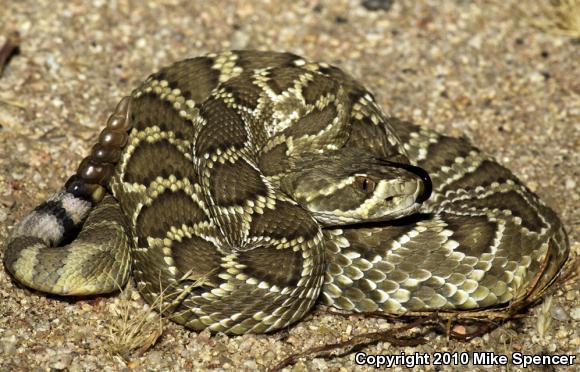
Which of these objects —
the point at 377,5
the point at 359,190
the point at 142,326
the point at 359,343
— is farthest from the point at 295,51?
the point at 142,326

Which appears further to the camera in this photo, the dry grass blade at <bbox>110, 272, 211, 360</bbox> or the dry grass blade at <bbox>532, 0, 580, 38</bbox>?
the dry grass blade at <bbox>532, 0, 580, 38</bbox>

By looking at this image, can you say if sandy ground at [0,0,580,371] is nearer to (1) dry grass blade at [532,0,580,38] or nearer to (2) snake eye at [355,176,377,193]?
(1) dry grass blade at [532,0,580,38]

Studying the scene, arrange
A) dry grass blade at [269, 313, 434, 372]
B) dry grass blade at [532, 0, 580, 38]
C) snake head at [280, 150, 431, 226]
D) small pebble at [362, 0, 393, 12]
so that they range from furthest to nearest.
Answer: small pebble at [362, 0, 393, 12]
dry grass blade at [532, 0, 580, 38]
snake head at [280, 150, 431, 226]
dry grass blade at [269, 313, 434, 372]

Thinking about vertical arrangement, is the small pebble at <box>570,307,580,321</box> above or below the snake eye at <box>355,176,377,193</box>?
below

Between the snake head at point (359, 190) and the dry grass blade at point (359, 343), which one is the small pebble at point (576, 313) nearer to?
the dry grass blade at point (359, 343)

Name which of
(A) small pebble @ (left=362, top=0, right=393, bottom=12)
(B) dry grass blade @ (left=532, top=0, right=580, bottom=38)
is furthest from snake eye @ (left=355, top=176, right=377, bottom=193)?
(B) dry grass blade @ (left=532, top=0, right=580, bottom=38)

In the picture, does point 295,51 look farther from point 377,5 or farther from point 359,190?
point 359,190

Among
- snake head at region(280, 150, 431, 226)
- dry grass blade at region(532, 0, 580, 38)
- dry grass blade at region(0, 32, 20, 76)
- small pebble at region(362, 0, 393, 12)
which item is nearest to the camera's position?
snake head at region(280, 150, 431, 226)

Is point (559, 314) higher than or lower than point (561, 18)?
lower
